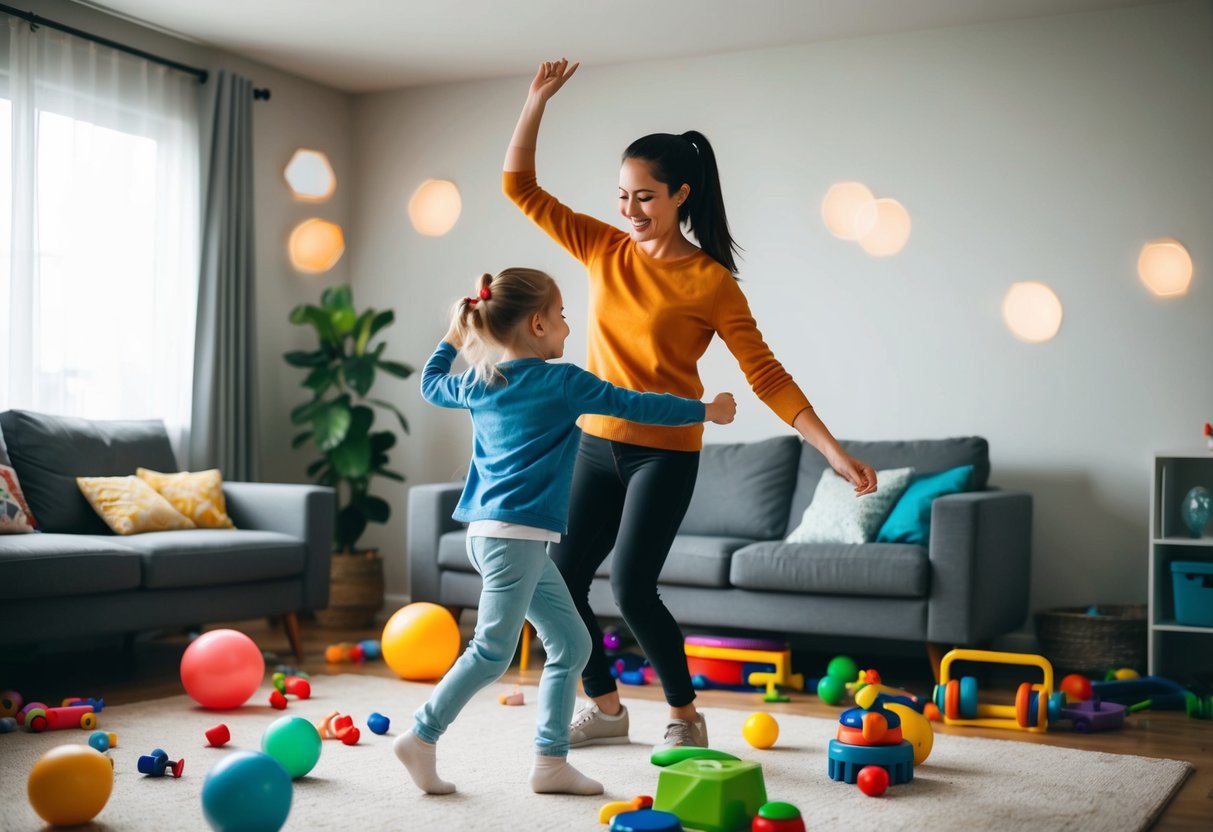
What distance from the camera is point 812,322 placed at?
16.7 feet

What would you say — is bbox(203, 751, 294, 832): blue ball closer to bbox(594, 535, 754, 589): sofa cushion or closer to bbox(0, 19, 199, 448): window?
bbox(594, 535, 754, 589): sofa cushion

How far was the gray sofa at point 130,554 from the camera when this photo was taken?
362 cm

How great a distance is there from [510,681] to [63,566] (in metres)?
1.44

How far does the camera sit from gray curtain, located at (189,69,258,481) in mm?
5234

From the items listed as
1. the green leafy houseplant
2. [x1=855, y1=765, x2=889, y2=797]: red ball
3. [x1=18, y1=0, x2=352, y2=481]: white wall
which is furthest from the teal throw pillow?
[x1=18, y1=0, x2=352, y2=481]: white wall

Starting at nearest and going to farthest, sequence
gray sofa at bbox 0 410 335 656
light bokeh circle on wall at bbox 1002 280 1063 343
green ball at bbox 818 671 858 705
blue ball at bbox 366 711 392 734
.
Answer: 1. blue ball at bbox 366 711 392 734
2. gray sofa at bbox 0 410 335 656
3. green ball at bbox 818 671 858 705
4. light bokeh circle on wall at bbox 1002 280 1063 343

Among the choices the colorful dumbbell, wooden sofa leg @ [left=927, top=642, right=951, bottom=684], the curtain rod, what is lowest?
the colorful dumbbell

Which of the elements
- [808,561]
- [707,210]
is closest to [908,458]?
[808,561]

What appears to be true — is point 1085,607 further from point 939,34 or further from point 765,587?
point 939,34

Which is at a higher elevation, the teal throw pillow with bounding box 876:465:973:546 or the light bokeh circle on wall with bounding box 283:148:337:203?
the light bokeh circle on wall with bounding box 283:148:337:203

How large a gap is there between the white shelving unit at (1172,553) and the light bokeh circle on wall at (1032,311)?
691mm

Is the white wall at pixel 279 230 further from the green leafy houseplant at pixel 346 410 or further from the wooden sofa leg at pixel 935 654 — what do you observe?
the wooden sofa leg at pixel 935 654

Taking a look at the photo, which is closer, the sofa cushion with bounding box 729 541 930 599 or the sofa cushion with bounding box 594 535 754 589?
the sofa cushion with bounding box 729 541 930 599

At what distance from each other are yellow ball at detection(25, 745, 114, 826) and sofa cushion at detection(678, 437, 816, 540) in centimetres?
277
